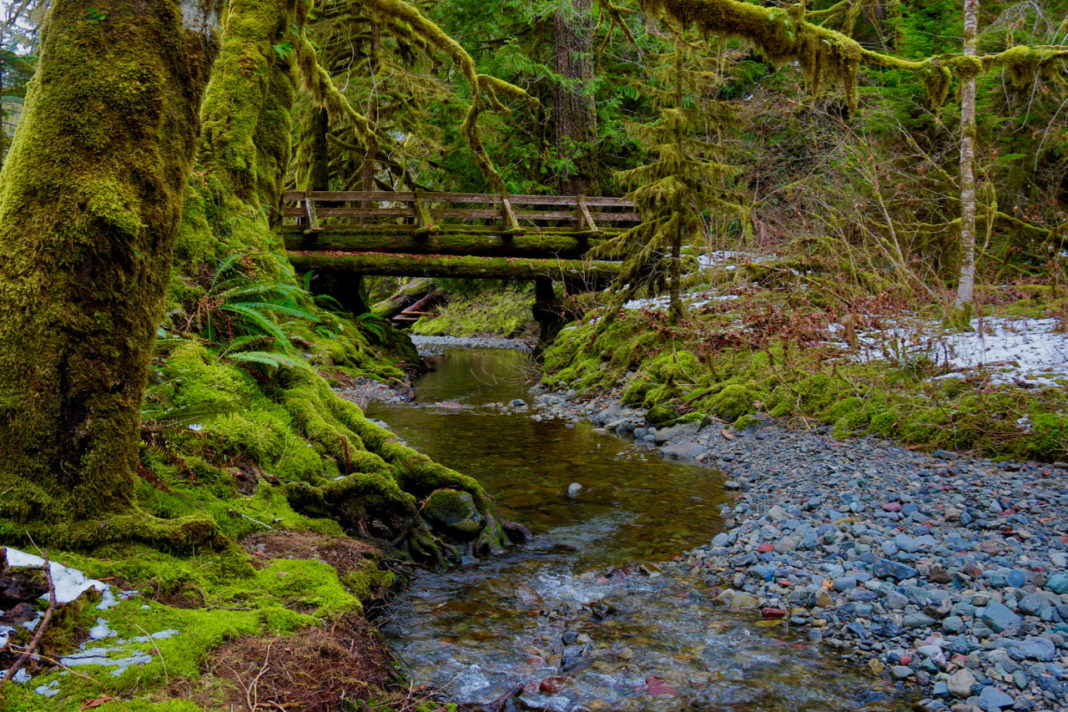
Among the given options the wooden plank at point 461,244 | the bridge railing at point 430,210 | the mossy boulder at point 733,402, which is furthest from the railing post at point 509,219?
the mossy boulder at point 733,402

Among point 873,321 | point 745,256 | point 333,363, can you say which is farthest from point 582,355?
point 873,321

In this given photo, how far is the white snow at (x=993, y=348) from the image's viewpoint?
281 inches

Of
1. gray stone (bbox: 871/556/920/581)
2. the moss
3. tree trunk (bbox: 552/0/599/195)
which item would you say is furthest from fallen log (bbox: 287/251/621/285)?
gray stone (bbox: 871/556/920/581)

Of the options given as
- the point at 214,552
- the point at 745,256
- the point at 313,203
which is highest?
the point at 313,203

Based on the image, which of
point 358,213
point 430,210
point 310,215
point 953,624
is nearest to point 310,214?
point 310,215

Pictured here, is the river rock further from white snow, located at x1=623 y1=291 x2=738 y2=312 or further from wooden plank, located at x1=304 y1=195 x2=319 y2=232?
wooden plank, located at x1=304 y1=195 x2=319 y2=232

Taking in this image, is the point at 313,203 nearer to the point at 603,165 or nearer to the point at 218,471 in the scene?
the point at 603,165

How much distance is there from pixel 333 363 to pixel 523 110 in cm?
1175

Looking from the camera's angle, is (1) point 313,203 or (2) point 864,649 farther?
(1) point 313,203

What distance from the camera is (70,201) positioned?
8.91ft

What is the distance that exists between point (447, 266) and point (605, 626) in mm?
12146

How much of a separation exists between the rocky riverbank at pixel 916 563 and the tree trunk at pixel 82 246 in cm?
378

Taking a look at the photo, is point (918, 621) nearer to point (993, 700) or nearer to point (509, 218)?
point (993, 700)

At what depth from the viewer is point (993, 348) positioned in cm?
772
